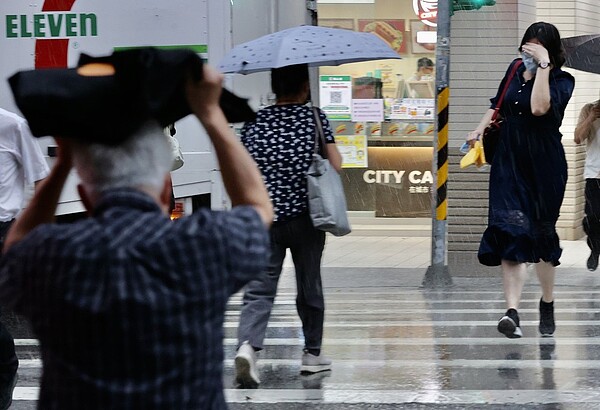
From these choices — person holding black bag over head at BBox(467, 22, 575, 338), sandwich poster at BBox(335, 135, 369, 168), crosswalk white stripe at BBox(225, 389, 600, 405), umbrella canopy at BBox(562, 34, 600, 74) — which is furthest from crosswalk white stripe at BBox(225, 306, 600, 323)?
sandwich poster at BBox(335, 135, 369, 168)

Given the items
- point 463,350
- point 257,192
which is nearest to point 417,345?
point 463,350

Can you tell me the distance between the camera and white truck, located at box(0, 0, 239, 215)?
9.03m

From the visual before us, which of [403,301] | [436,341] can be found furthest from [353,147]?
[436,341]

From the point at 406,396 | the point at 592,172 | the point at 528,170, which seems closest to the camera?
the point at 406,396

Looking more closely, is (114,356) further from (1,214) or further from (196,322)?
(1,214)

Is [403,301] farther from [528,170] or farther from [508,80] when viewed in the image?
[508,80]

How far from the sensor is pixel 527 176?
23.5ft

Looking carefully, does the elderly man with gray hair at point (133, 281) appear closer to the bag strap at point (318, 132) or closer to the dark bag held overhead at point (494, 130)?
the bag strap at point (318, 132)

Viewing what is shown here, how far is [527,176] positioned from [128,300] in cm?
533

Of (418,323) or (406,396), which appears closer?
(406,396)

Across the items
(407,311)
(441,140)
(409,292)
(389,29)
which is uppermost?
(389,29)

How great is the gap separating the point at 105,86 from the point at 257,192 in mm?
444

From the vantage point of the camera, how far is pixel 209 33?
30.5 feet

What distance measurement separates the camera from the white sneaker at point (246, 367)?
20.1 ft
